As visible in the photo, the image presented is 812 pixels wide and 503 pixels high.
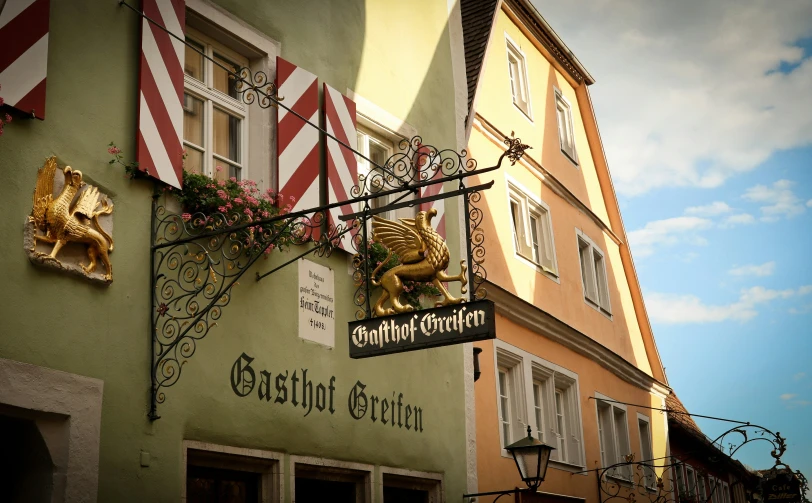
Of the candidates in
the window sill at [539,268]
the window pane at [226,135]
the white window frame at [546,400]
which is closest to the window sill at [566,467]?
the white window frame at [546,400]

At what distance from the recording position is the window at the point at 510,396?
495 inches

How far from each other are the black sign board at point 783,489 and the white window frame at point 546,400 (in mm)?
4344

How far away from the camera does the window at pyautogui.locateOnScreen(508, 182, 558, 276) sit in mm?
14086

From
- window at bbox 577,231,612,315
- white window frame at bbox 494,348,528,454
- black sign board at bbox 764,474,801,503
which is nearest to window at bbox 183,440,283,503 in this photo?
white window frame at bbox 494,348,528,454

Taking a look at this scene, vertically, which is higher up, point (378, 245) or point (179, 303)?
point (378, 245)

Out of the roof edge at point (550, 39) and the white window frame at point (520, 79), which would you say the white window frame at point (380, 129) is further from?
the roof edge at point (550, 39)

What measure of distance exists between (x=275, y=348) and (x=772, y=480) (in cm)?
1129

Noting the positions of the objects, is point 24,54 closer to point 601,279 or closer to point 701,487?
point 601,279

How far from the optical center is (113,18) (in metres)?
7.18

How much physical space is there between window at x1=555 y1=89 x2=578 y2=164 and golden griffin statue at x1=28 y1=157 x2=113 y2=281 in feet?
34.8

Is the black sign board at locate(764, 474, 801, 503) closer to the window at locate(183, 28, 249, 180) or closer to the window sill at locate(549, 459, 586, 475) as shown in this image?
the window sill at locate(549, 459, 586, 475)

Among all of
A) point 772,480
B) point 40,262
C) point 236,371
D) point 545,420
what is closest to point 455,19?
point 545,420

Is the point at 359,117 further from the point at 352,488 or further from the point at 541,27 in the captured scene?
the point at 541,27

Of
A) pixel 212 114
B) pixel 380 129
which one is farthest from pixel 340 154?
pixel 212 114
